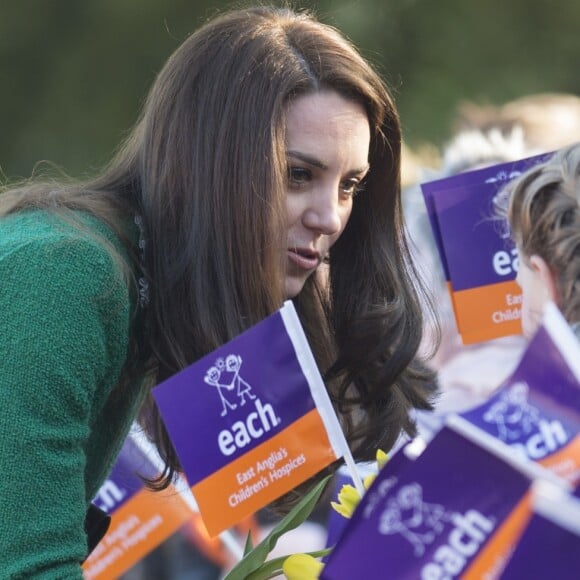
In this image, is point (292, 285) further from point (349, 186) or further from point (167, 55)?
point (167, 55)

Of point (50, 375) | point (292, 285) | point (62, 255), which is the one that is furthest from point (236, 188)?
point (50, 375)

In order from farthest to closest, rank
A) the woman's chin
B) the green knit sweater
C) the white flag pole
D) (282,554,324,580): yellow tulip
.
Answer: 1. the woman's chin
2. the white flag pole
3. the green knit sweater
4. (282,554,324,580): yellow tulip

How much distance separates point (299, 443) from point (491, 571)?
70 centimetres

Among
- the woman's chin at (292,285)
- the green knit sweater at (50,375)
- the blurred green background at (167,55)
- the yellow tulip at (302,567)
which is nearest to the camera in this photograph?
the yellow tulip at (302,567)

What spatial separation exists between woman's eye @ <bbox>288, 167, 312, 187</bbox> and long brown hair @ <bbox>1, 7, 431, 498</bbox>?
0.05 meters

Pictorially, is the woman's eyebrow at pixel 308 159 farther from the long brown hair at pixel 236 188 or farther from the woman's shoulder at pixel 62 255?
the woman's shoulder at pixel 62 255

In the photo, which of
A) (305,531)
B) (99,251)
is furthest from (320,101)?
(305,531)

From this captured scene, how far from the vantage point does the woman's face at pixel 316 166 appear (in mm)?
2123

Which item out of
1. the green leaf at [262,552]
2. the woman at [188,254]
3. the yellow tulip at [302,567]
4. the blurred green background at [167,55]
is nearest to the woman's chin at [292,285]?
the woman at [188,254]

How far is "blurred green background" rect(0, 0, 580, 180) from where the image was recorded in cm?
543

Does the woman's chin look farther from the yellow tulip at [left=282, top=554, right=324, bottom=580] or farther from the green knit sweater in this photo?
the yellow tulip at [left=282, top=554, right=324, bottom=580]

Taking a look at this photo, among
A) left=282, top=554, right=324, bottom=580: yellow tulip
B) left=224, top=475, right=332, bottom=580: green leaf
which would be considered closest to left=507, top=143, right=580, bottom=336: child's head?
left=224, top=475, right=332, bottom=580: green leaf

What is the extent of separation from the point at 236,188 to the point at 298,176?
14cm

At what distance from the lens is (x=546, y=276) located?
2170mm
